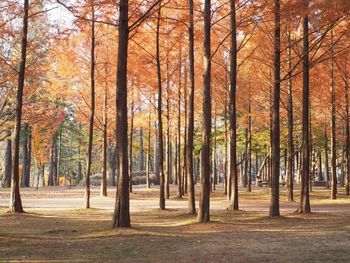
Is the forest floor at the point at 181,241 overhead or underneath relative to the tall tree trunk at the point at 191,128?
underneath

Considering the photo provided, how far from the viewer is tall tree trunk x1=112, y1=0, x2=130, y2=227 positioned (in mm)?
10648

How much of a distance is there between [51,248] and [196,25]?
13819mm

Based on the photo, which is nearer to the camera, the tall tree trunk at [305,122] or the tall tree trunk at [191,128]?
the tall tree trunk at [191,128]

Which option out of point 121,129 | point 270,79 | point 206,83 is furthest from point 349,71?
point 121,129

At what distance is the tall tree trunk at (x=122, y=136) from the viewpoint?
34.9 feet

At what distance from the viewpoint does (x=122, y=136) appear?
10.8 meters

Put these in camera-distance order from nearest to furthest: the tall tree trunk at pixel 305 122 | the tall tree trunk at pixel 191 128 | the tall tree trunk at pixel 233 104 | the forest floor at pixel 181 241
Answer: the forest floor at pixel 181 241, the tall tree trunk at pixel 191 128, the tall tree trunk at pixel 305 122, the tall tree trunk at pixel 233 104

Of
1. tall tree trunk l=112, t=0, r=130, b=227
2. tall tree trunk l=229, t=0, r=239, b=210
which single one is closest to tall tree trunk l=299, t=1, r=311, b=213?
tall tree trunk l=229, t=0, r=239, b=210

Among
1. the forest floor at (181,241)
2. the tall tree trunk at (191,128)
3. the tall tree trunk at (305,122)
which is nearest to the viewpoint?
the forest floor at (181,241)

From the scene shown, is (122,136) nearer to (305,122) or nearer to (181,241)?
(181,241)

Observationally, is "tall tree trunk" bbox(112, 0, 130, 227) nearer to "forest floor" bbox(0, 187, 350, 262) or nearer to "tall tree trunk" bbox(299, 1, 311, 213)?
"forest floor" bbox(0, 187, 350, 262)

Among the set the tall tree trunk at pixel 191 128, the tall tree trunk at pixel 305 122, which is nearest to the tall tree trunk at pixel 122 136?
the tall tree trunk at pixel 191 128

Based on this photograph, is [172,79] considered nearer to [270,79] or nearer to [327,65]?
[270,79]

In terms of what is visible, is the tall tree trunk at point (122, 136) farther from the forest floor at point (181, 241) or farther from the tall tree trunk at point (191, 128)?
the tall tree trunk at point (191, 128)
